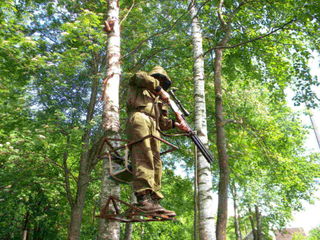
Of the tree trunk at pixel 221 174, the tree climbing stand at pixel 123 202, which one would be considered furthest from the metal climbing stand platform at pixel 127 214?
the tree trunk at pixel 221 174

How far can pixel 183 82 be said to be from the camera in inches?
478

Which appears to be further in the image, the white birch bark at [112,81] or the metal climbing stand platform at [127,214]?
the white birch bark at [112,81]

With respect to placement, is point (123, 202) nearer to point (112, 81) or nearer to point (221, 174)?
point (112, 81)

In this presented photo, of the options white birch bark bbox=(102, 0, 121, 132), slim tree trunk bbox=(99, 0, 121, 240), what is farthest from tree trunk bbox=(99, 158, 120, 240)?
white birch bark bbox=(102, 0, 121, 132)

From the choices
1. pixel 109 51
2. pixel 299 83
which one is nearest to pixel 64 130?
pixel 109 51

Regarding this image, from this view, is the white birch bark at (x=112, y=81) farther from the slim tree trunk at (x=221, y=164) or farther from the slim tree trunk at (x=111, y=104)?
the slim tree trunk at (x=221, y=164)

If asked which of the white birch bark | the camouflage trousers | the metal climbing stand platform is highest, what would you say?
the white birch bark

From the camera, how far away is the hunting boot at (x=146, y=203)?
3.47m

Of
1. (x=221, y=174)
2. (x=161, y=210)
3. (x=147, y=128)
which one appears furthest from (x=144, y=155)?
(x=221, y=174)

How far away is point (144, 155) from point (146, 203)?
0.62 m

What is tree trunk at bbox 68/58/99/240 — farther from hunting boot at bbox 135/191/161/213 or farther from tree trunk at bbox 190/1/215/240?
hunting boot at bbox 135/191/161/213

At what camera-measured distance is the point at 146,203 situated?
3.54m

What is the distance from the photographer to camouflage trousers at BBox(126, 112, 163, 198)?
3.67 metres

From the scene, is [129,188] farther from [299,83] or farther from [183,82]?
[299,83]
